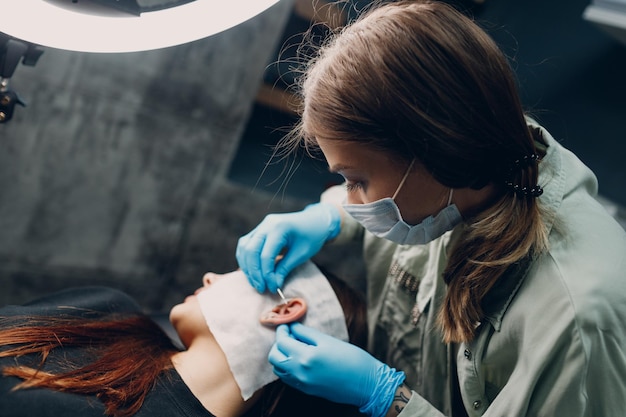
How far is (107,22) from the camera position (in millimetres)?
1121

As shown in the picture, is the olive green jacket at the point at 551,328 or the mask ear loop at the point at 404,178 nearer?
the olive green jacket at the point at 551,328

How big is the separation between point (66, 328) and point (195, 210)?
1270mm

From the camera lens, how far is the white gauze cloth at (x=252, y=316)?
164 cm

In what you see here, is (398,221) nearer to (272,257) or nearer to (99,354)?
(272,257)

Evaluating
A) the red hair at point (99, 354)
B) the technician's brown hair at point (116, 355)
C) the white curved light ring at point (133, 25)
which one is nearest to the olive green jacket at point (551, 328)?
the technician's brown hair at point (116, 355)

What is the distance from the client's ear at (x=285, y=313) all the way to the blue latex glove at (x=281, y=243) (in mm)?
66

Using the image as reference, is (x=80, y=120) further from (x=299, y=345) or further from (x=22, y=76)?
(x=299, y=345)

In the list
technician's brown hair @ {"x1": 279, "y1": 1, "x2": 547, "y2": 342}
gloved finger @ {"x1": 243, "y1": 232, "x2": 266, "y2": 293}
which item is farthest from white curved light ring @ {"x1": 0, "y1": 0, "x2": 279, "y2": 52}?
gloved finger @ {"x1": 243, "y1": 232, "x2": 266, "y2": 293}

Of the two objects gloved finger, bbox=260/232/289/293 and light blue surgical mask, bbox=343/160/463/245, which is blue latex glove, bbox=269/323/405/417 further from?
light blue surgical mask, bbox=343/160/463/245

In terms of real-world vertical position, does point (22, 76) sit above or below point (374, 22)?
below

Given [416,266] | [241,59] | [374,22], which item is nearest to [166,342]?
[416,266]

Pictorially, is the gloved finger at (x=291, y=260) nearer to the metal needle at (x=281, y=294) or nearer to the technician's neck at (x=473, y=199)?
the metal needle at (x=281, y=294)

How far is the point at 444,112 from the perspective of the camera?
4.22ft

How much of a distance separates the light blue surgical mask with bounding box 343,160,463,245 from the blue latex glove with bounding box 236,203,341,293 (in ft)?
1.22
